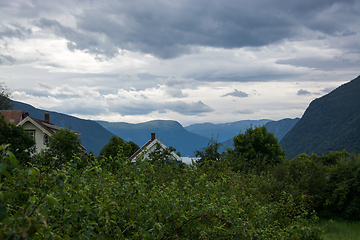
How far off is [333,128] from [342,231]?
177m

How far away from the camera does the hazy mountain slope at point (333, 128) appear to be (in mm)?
131663

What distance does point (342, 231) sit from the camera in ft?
37.2

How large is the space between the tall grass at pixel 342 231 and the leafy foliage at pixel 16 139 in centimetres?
2079

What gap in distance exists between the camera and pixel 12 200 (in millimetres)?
4109

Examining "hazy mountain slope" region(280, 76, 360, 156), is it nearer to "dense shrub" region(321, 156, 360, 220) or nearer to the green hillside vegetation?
"dense shrub" region(321, 156, 360, 220)

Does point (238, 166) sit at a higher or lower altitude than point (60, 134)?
lower

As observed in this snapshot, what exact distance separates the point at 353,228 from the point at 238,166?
26.0 ft

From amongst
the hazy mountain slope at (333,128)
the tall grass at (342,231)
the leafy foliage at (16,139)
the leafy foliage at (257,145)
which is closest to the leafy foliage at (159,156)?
the tall grass at (342,231)

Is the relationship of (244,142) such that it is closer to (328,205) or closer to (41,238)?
(328,205)

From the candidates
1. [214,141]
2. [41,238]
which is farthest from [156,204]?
[214,141]

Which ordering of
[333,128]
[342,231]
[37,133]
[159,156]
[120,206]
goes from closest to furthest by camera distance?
[120,206], [342,231], [159,156], [37,133], [333,128]

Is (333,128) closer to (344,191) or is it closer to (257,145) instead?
(257,145)

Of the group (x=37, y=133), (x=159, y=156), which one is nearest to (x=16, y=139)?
(x=159, y=156)

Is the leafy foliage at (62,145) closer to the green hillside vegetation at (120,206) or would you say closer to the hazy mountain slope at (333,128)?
the green hillside vegetation at (120,206)
